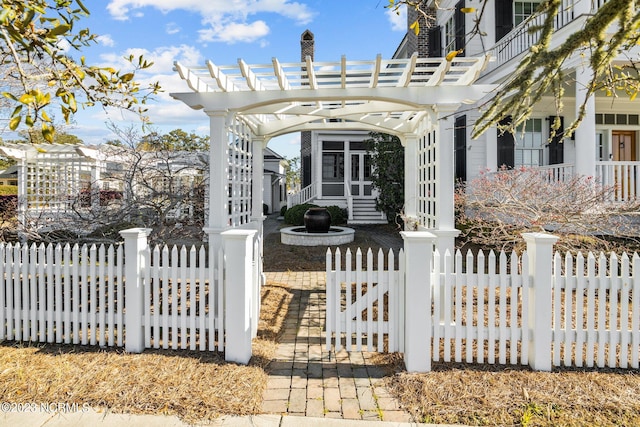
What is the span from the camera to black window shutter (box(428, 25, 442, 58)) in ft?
45.4

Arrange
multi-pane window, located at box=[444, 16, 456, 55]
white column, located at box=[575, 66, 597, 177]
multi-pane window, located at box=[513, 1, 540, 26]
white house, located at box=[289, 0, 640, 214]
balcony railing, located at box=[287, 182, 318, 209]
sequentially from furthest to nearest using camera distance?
balcony railing, located at box=[287, 182, 318, 209]
multi-pane window, located at box=[444, 16, 456, 55]
multi-pane window, located at box=[513, 1, 540, 26]
white house, located at box=[289, 0, 640, 214]
white column, located at box=[575, 66, 597, 177]

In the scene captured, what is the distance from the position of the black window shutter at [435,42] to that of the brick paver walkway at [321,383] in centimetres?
1222

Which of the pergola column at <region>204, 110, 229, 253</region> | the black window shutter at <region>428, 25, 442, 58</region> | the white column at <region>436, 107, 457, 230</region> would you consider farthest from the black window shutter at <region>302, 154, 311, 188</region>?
the white column at <region>436, 107, 457, 230</region>

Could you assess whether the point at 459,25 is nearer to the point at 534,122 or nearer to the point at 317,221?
the point at 534,122

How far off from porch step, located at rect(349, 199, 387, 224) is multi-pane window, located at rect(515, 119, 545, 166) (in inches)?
278

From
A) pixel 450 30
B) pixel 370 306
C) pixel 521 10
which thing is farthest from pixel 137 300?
pixel 450 30

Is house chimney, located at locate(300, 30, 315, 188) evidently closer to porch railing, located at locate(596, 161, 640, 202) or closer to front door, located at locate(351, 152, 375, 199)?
front door, located at locate(351, 152, 375, 199)

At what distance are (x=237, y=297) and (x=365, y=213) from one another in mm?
14664

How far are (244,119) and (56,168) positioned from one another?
9746 millimetres

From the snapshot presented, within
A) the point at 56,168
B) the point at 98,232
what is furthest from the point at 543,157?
the point at 56,168

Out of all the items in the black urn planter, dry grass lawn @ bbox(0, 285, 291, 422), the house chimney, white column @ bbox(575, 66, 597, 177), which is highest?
the house chimney

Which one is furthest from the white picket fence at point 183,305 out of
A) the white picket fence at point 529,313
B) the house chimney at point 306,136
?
the house chimney at point 306,136

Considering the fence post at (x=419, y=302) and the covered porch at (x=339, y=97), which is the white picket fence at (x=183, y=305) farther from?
the fence post at (x=419, y=302)

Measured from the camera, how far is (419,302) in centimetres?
359
